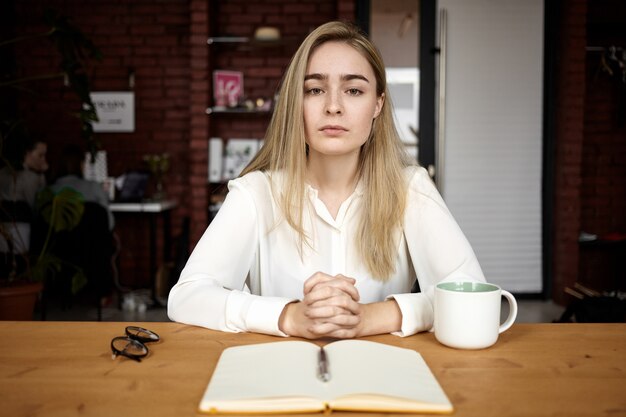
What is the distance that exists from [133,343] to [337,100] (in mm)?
743

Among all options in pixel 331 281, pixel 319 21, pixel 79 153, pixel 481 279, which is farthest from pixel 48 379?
pixel 319 21

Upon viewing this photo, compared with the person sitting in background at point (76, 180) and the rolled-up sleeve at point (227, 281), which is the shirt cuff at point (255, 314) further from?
the person sitting in background at point (76, 180)

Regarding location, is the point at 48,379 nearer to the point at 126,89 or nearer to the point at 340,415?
the point at 340,415

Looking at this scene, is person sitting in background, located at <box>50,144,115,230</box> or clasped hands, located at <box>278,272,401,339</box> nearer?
clasped hands, located at <box>278,272,401,339</box>

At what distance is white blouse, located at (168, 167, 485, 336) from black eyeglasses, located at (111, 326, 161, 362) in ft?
0.57

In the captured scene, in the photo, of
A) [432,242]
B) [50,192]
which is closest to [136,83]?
[50,192]

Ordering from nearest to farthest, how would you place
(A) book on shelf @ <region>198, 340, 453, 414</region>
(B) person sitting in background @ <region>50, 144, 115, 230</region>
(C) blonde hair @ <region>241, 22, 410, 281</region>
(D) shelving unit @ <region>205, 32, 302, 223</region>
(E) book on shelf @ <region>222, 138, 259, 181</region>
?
(A) book on shelf @ <region>198, 340, 453, 414</region> → (C) blonde hair @ <region>241, 22, 410, 281</region> → (B) person sitting in background @ <region>50, 144, 115, 230</region> → (E) book on shelf @ <region>222, 138, 259, 181</region> → (D) shelving unit @ <region>205, 32, 302, 223</region>

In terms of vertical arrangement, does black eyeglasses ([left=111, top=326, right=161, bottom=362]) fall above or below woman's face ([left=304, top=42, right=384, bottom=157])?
below

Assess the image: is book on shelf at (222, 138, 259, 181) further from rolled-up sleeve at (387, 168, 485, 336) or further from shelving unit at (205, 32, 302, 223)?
rolled-up sleeve at (387, 168, 485, 336)

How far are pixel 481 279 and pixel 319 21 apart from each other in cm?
443

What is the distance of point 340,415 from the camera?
71cm

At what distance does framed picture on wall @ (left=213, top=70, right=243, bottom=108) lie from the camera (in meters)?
5.13

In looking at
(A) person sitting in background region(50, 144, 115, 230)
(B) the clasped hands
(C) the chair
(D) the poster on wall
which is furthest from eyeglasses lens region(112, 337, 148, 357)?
(D) the poster on wall

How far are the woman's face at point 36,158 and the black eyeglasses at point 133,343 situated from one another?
13.3 ft
